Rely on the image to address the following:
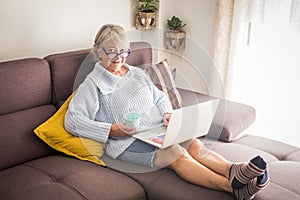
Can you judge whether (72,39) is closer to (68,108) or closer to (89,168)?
(68,108)

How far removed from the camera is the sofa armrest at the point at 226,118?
221cm

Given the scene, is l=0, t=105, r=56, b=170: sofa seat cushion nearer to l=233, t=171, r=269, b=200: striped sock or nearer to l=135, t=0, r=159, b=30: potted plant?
l=233, t=171, r=269, b=200: striped sock

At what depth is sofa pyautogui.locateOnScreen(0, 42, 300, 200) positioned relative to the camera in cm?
183

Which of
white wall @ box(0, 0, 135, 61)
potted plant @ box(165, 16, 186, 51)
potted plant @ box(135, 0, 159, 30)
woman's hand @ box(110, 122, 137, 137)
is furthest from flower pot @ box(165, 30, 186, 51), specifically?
woman's hand @ box(110, 122, 137, 137)

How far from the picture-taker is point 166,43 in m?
3.04

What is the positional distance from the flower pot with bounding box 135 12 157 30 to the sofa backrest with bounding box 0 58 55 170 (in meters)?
1.06

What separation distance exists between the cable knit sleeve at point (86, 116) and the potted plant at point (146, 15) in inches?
42.6

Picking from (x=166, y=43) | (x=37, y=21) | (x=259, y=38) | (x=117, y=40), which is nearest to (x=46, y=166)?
(x=117, y=40)

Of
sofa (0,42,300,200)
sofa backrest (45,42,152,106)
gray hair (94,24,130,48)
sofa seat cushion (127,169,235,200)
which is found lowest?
sofa seat cushion (127,169,235,200)

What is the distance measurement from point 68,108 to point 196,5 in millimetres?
1566

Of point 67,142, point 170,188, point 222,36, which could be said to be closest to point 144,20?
point 222,36

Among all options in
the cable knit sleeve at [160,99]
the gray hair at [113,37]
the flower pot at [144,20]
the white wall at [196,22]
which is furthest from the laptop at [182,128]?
the flower pot at [144,20]

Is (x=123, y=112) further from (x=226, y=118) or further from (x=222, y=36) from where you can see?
(x=222, y=36)

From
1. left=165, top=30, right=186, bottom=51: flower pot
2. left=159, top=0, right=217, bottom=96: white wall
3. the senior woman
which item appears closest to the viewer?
the senior woman
